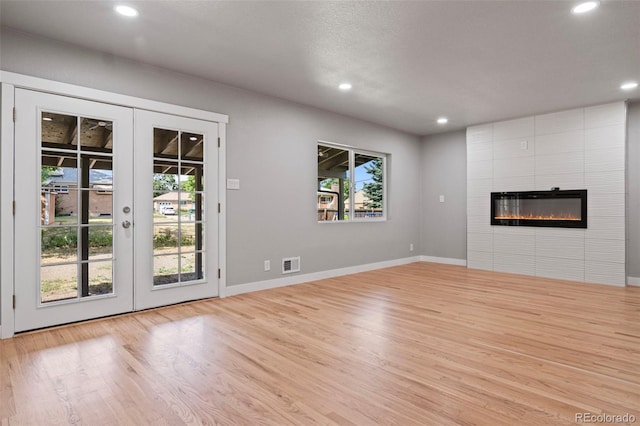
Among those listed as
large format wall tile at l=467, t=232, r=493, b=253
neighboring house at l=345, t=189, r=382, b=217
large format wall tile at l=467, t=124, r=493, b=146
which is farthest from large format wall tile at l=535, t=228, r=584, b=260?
neighboring house at l=345, t=189, r=382, b=217

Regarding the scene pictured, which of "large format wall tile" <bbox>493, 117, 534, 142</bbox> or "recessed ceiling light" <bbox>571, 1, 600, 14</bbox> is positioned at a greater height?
"recessed ceiling light" <bbox>571, 1, 600, 14</bbox>

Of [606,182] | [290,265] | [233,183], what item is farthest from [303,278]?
[606,182]

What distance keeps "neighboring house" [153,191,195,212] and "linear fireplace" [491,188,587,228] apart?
4.86 m

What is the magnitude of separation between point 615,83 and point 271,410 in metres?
5.05

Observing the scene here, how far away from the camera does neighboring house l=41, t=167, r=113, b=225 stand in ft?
10.0

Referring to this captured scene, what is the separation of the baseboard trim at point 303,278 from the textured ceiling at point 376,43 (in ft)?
7.97

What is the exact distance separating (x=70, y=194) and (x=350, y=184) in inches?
154

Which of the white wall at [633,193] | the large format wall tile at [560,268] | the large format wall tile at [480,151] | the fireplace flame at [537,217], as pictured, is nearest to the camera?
the white wall at [633,193]

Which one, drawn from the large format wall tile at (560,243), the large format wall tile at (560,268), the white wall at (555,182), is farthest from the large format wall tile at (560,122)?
the large format wall tile at (560,268)

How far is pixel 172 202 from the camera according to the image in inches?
149

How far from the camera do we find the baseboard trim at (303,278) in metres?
4.32

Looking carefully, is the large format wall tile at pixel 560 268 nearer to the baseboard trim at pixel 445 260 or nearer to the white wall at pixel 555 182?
the white wall at pixel 555 182

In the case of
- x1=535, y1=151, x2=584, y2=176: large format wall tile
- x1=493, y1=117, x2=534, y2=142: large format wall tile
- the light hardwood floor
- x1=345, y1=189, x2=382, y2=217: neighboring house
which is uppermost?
x1=493, y1=117, x2=534, y2=142: large format wall tile

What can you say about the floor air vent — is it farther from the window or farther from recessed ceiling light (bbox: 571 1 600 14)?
recessed ceiling light (bbox: 571 1 600 14)
